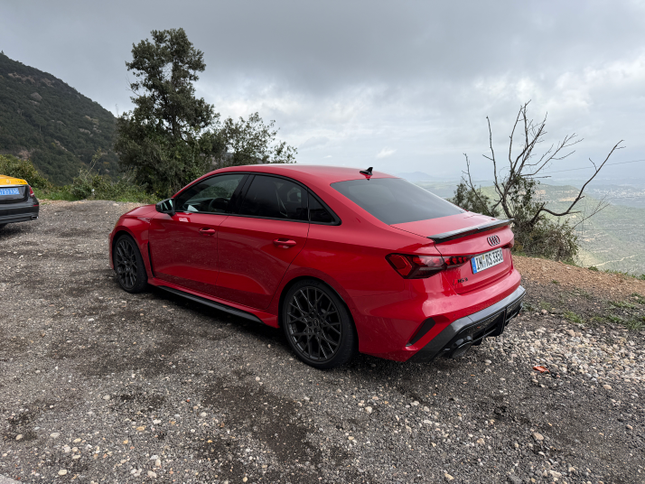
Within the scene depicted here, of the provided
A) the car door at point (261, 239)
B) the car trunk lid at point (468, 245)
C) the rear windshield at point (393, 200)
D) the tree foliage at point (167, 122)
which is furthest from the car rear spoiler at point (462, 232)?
the tree foliage at point (167, 122)

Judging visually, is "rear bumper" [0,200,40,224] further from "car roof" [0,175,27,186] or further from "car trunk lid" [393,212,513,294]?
"car trunk lid" [393,212,513,294]

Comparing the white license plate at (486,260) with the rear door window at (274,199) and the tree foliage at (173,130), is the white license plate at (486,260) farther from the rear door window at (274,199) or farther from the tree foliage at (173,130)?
the tree foliage at (173,130)

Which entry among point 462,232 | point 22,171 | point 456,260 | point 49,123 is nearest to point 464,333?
point 456,260

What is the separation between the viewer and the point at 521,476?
210 cm

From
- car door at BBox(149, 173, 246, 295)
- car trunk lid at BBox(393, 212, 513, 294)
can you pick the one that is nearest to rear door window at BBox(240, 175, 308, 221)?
car door at BBox(149, 173, 246, 295)

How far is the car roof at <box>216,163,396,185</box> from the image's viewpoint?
3.16m

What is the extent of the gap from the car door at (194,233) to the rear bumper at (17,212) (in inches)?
194

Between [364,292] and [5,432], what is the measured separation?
2294mm

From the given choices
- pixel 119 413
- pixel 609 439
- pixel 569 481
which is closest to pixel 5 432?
pixel 119 413

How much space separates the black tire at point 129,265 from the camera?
455 centimetres

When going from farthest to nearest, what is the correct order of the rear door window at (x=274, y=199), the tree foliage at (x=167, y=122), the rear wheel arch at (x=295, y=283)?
the tree foliage at (x=167, y=122), the rear door window at (x=274, y=199), the rear wheel arch at (x=295, y=283)

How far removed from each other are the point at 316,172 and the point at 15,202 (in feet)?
23.4

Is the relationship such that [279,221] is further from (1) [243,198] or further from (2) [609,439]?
(2) [609,439]

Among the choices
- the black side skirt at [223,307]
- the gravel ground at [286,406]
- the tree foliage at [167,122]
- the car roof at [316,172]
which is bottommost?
the gravel ground at [286,406]
